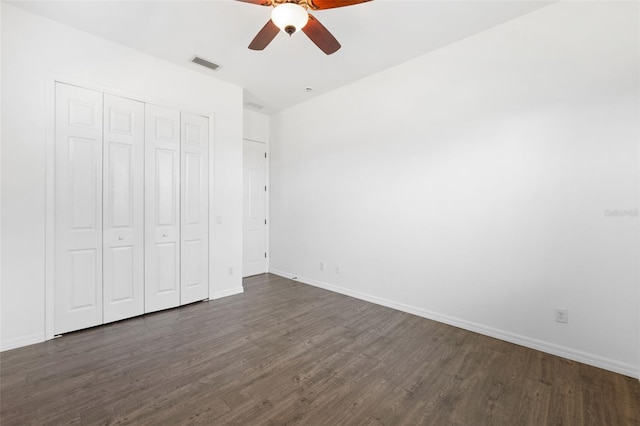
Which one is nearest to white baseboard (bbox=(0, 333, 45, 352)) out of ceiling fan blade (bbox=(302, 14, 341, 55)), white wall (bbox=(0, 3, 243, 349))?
white wall (bbox=(0, 3, 243, 349))

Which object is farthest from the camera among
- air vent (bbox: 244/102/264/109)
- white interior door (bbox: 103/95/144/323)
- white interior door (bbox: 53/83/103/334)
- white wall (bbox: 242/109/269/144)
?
white wall (bbox: 242/109/269/144)

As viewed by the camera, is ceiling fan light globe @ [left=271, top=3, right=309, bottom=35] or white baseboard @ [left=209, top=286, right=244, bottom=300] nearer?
ceiling fan light globe @ [left=271, top=3, right=309, bottom=35]

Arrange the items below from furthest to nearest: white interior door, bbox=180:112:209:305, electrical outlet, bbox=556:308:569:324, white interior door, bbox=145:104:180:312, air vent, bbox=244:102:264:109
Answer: air vent, bbox=244:102:264:109, white interior door, bbox=180:112:209:305, white interior door, bbox=145:104:180:312, electrical outlet, bbox=556:308:569:324

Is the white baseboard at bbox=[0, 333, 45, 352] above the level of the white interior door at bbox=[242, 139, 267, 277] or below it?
below

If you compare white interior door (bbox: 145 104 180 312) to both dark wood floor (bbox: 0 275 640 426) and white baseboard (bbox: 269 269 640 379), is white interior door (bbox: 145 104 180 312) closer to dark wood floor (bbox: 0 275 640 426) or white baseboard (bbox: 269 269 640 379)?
dark wood floor (bbox: 0 275 640 426)

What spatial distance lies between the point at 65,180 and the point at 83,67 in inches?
46.8

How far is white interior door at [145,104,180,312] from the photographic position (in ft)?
10.4

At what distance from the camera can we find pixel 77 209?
2.72 m

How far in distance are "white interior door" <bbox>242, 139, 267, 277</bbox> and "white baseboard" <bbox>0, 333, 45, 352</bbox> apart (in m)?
2.64

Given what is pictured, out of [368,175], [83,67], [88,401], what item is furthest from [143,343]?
[368,175]

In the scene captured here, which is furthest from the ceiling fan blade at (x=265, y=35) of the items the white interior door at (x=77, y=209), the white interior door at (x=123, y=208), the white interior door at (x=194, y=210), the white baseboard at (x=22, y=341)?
the white baseboard at (x=22, y=341)

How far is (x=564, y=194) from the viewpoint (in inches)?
91.2

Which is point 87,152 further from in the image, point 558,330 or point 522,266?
point 558,330

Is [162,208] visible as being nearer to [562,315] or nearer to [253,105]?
[253,105]
